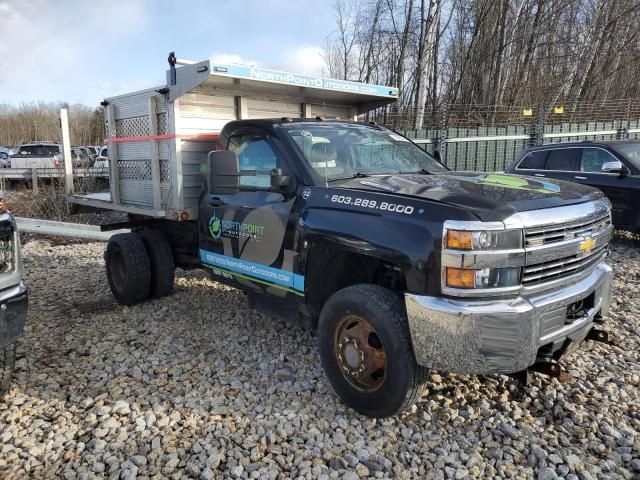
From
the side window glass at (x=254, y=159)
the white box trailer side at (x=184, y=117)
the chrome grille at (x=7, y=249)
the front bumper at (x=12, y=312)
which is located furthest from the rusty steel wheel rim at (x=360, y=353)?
the white box trailer side at (x=184, y=117)

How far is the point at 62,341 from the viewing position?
4660mm

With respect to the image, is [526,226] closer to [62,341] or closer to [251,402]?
[251,402]

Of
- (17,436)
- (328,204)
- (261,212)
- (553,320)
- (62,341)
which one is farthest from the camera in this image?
(62,341)

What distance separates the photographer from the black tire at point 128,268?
5.42 m

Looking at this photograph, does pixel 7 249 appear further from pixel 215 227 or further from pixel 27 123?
pixel 27 123

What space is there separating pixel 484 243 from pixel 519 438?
1304 mm

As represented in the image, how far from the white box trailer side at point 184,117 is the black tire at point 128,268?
1.33ft

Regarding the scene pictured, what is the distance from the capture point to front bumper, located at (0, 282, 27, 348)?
308 centimetres

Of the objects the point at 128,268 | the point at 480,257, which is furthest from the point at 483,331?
the point at 128,268

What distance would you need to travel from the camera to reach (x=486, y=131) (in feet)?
49.3

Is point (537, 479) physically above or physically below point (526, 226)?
below

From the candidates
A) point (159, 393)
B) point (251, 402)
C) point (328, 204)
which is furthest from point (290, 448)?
point (328, 204)

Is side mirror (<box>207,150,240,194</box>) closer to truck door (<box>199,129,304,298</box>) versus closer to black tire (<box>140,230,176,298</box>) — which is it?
truck door (<box>199,129,304,298</box>)

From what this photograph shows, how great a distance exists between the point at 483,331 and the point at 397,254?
2.13ft
